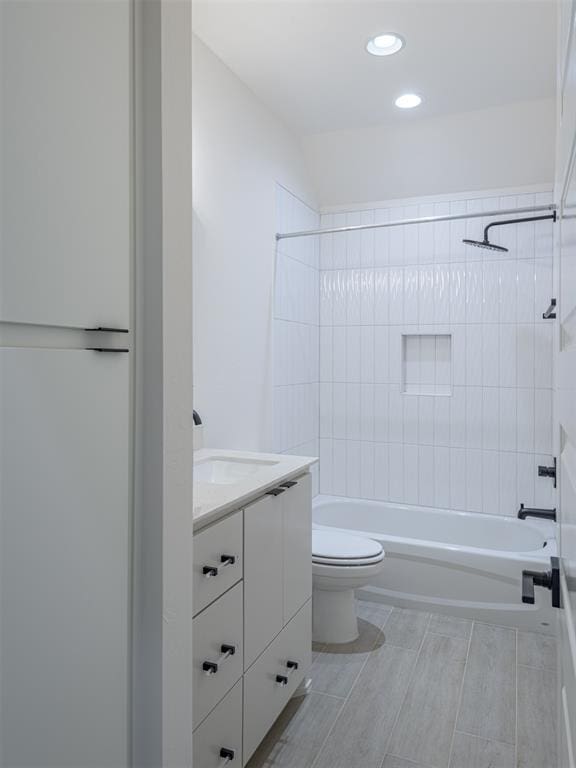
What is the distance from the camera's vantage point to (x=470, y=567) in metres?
2.73

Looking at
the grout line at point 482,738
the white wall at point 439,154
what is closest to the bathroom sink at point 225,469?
the grout line at point 482,738

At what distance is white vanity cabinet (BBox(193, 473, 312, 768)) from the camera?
1.39 meters

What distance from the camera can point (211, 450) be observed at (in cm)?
240

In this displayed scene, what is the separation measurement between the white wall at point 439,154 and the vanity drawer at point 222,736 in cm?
295

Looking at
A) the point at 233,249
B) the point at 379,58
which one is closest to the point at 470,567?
the point at 233,249

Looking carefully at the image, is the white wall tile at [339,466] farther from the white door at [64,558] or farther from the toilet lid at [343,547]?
the white door at [64,558]

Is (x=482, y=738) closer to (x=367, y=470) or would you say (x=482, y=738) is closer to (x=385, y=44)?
(x=367, y=470)

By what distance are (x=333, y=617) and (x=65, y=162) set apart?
227cm

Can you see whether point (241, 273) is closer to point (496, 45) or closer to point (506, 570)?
point (496, 45)

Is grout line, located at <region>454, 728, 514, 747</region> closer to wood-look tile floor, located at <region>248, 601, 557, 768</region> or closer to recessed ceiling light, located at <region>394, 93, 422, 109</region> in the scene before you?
wood-look tile floor, located at <region>248, 601, 557, 768</region>

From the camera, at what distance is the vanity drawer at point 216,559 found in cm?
135

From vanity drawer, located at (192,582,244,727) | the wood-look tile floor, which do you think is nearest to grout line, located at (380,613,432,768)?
the wood-look tile floor

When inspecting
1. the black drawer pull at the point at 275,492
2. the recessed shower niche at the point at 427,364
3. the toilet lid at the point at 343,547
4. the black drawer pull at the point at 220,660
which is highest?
the recessed shower niche at the point at 427,364

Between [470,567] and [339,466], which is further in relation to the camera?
[339,466]
